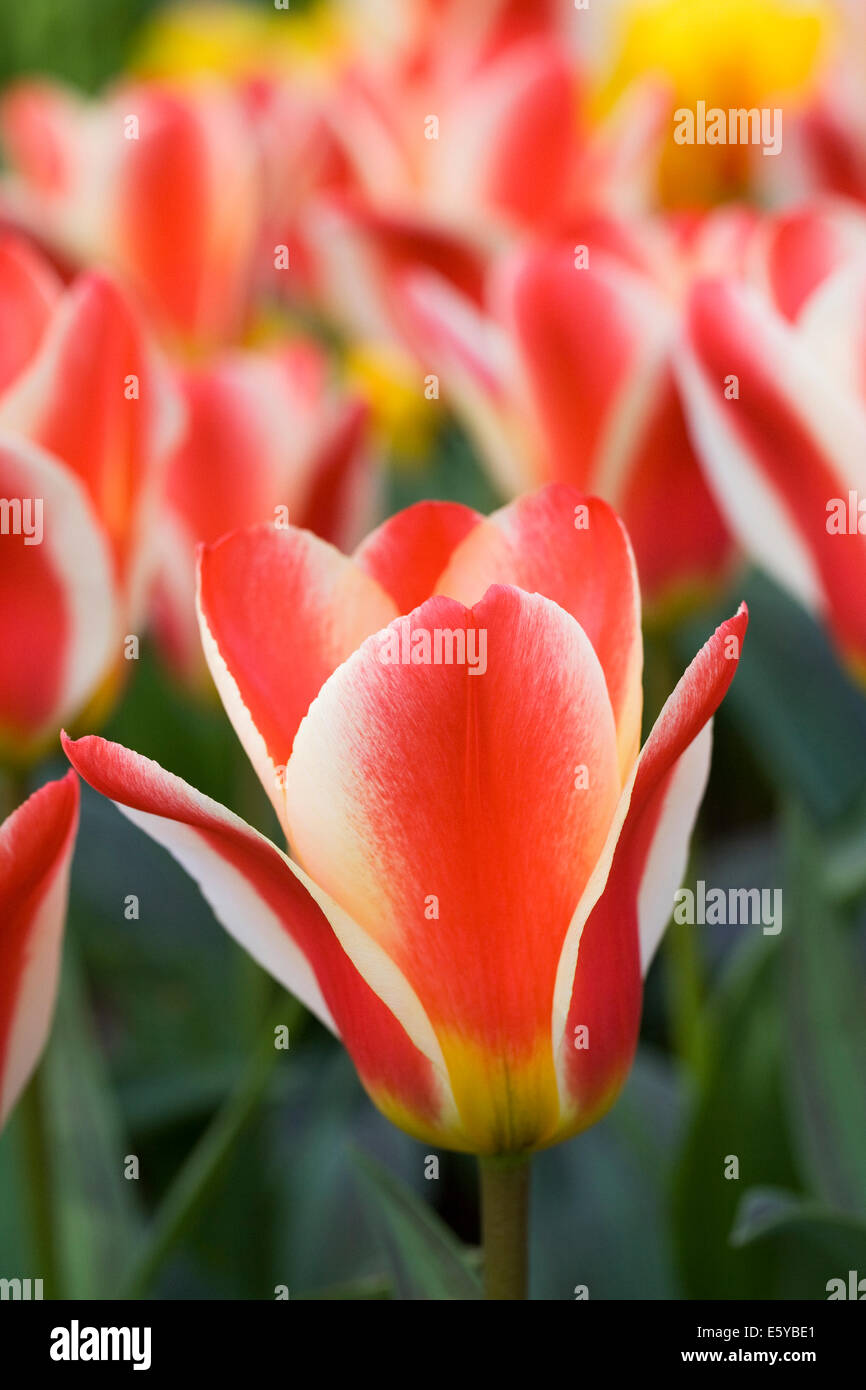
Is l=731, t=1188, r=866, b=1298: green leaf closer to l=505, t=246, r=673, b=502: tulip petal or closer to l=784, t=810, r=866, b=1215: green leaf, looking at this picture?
l=784, t=810, r=866, b=1215: green leaf

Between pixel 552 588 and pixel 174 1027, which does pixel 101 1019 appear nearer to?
pixel 174 1027

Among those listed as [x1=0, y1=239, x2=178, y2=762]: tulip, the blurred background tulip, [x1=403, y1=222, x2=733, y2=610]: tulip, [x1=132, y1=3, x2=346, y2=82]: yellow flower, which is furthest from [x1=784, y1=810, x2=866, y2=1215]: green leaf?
[x1=132, y1=3, x2=346, y2=82]: yellow flower

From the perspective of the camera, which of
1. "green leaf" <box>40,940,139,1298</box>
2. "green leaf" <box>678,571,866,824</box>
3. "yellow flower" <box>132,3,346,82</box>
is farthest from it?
"yellow flower" <box>132,3,346,82</box>

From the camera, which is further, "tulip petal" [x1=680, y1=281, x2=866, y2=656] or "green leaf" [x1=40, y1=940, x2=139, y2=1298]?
"green leaf" [x1=40, y1=940, x2=139, y2=1298]

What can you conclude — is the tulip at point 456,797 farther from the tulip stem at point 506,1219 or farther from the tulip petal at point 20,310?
the tulip petal at point 20,310

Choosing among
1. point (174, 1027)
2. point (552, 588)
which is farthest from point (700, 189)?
point (552, 588)
